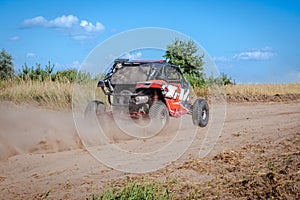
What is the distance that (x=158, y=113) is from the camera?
10180 mm

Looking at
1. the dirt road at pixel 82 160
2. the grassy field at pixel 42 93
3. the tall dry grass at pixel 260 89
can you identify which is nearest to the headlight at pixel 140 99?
the dirt road at pixel 82 160

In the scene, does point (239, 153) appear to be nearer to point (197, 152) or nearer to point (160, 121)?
point (197, 152)

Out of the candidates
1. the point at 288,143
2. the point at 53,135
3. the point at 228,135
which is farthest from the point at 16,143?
the point at 288,143

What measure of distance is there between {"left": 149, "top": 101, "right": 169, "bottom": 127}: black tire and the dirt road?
91cm

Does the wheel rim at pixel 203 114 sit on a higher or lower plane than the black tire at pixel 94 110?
lower

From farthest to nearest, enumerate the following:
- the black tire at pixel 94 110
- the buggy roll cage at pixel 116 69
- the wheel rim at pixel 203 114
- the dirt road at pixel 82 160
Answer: the wheel rim at pixel 203 114
the black tire at pixel 94 110
the buggy roll cage at pixel 116 69
the dirt road at pixel 82 160

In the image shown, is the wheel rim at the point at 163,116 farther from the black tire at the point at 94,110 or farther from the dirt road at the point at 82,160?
the black tire at the point at 94,110

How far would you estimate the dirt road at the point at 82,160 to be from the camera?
6.16 meters

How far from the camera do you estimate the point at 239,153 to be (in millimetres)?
8164

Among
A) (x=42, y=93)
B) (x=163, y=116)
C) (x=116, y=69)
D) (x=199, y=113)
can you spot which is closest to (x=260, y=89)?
(x=199, y=113)

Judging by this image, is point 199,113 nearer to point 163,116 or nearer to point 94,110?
point 163,116

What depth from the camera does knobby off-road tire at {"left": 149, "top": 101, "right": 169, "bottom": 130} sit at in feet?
33.4

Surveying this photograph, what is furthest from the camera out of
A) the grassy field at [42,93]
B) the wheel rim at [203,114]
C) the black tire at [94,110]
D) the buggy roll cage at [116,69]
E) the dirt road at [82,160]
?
the grassy field at [42,93]

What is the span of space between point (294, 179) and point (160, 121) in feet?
15.5
